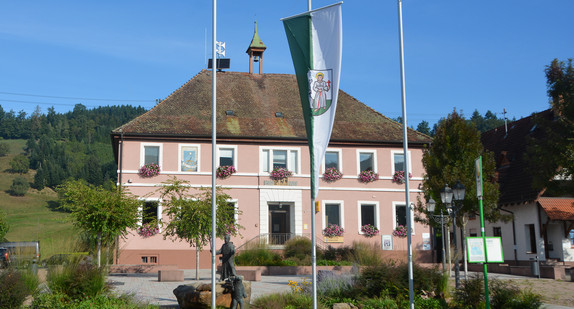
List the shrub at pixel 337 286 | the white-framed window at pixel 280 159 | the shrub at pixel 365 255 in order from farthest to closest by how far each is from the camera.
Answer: the white-framed window at pixel 280 159 → the shrub at pixel 365 255 → the shrub at pixel 337 286

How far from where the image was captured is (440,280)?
16.5 m

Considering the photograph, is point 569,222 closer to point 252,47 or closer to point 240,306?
point 252,47

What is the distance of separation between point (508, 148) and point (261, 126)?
57.9 feet

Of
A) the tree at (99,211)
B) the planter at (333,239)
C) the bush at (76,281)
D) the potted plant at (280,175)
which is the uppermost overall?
the potted plant at (280,175)

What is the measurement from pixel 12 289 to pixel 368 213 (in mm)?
23377

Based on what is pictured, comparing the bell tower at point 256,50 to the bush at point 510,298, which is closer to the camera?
the bush at point 510,298

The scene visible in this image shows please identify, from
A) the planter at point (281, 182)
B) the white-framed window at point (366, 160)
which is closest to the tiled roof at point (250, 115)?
the white-framed window at point (366, 160)

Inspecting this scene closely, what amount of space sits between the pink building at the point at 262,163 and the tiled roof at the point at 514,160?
19.3ft

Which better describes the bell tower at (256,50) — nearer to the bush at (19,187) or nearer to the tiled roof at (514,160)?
the tiled roof at (514,160)

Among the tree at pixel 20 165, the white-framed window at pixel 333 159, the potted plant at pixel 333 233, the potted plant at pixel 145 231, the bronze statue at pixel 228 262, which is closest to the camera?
the bronze statue at pixel 228 262

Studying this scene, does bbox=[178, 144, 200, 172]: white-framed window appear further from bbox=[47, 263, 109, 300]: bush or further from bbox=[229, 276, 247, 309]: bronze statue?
bbox=[229, 276, 247, 309]: bronze statue

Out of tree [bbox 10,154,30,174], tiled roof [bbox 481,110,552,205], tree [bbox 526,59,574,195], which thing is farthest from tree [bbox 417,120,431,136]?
tree [bbox 10,154,30,174]

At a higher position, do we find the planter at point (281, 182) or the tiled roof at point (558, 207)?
the planter at point (281, 182)

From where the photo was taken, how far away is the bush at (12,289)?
13148 millimetres
